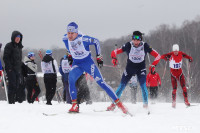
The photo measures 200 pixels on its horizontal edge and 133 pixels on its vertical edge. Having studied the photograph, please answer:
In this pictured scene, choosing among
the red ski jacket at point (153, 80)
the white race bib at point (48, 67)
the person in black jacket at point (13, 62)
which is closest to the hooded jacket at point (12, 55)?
the person in black jacket at point (13, 62)

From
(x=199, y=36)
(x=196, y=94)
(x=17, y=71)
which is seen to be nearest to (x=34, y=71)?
(x=17, y=71)

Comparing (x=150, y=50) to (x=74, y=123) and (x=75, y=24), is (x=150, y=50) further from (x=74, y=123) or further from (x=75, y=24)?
(x=74, y=123)

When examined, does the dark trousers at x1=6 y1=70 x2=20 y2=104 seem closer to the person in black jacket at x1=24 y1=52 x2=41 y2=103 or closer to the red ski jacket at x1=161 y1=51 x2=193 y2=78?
the person in black jacket at x1=24 y1=52 x2=41 y2=103

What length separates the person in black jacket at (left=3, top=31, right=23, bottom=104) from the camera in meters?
7.27

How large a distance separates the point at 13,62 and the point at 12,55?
215 mm

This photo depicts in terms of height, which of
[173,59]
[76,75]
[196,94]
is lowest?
[196,94]

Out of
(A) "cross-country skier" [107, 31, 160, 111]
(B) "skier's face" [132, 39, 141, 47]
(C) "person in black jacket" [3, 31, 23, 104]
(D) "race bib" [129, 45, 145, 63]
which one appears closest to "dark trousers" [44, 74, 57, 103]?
(C) "person in black jacket" [3, 31, 23, 104]

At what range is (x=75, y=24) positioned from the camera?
550 cm

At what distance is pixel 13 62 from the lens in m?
7.49

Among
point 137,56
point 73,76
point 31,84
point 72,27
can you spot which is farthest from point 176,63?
point 31,84

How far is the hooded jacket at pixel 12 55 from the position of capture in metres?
7.30

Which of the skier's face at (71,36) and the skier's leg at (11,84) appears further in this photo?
the skier's leg at (11,84)

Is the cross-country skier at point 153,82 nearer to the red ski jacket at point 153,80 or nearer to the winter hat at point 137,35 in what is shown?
the red ski jacket at point 153,80

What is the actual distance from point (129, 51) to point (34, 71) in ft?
16.0
